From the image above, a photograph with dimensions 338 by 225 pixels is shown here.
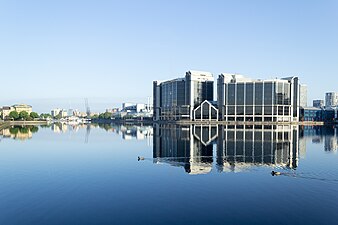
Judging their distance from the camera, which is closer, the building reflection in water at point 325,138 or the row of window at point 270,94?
the building reflection in water at point 325,138

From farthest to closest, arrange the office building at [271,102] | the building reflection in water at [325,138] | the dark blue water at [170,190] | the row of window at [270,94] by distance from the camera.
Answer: the row of window at [270,94], the office building at [271,102], the building reflection in water at [325,138], the dark blue water at [170,190]

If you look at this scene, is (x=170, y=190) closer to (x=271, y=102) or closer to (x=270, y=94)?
(x=271, y=102)

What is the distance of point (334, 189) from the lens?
2958cm

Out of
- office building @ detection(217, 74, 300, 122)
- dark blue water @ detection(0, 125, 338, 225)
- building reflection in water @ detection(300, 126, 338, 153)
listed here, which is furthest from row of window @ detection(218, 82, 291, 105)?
dark blue water @ detection(0, 125, 338, 225)

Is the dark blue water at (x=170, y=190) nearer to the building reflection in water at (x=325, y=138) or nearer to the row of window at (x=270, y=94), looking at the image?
the building reflection in water at (x=325, y=138)

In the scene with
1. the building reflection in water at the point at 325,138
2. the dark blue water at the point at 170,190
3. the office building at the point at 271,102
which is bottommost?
the building reflection in water at the point at 325,138

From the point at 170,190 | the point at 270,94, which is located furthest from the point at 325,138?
the point at 270,94

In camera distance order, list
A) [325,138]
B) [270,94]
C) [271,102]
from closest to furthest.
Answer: [325,138] → [271,102] → [270,94]

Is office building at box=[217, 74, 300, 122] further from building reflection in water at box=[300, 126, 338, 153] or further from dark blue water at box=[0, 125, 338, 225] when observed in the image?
dark blue water at box=[0, 125, 338, 225]

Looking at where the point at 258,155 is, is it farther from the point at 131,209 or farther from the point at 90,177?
the point at 131,209

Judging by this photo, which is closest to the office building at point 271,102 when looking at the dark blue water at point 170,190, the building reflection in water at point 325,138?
the building reflection in water at point 325,138

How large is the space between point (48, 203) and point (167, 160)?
24638 mm

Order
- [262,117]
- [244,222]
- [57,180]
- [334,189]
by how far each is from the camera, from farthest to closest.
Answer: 1. [262,117]
2. [57,180]
3. [334,189]
4. [244,222]

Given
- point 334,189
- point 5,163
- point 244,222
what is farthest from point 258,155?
point 5,163
